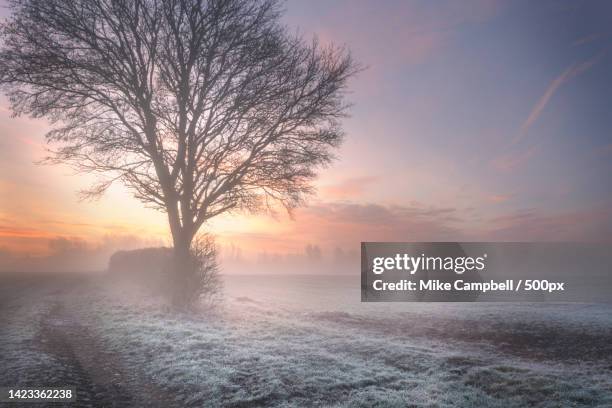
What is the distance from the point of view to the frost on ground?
777 cm

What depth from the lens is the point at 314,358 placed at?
33.8ft

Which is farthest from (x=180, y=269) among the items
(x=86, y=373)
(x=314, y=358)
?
(x=314, y=358)

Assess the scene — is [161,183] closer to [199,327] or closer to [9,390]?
[199,327]

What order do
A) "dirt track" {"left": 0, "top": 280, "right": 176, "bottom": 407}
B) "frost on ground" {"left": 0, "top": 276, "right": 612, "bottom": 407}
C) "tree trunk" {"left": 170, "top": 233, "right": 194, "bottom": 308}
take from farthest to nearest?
"tree trunk" {"left": 170, "top": 233, "right": 194, "bottom": 308}
"frost on ground" {"left": 0, "top": 276, "right": 612, "bottom": 407}
"dirt track" {"left": 0, "top": 280, "right": 176, "bottom": 407}

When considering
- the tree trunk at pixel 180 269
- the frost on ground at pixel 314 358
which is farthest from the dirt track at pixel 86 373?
the tree trunk at pixel 180 269

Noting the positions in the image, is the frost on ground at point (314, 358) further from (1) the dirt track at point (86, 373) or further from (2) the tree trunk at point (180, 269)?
(2) the tree trunk at point (180, 269)

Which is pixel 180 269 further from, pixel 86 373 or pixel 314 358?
pixel 314 358

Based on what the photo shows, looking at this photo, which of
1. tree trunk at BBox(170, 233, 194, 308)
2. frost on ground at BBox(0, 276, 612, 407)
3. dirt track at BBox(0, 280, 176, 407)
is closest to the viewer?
dirt track at BBox(0, 280, 176, 407)

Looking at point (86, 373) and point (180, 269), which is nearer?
point (86, 373)

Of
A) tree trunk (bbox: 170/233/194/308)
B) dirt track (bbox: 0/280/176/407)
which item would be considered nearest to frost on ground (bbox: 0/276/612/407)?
dirt track (bbox: 0/280/176/407)

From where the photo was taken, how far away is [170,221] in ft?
62.0

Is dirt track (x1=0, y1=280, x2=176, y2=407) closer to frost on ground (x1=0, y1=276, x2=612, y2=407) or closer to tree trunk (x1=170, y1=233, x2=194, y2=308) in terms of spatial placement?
frost on ground (x1=0, y1=276, x2=612, y2=407)

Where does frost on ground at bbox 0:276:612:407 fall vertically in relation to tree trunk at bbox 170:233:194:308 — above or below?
below

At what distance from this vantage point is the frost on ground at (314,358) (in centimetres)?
777
